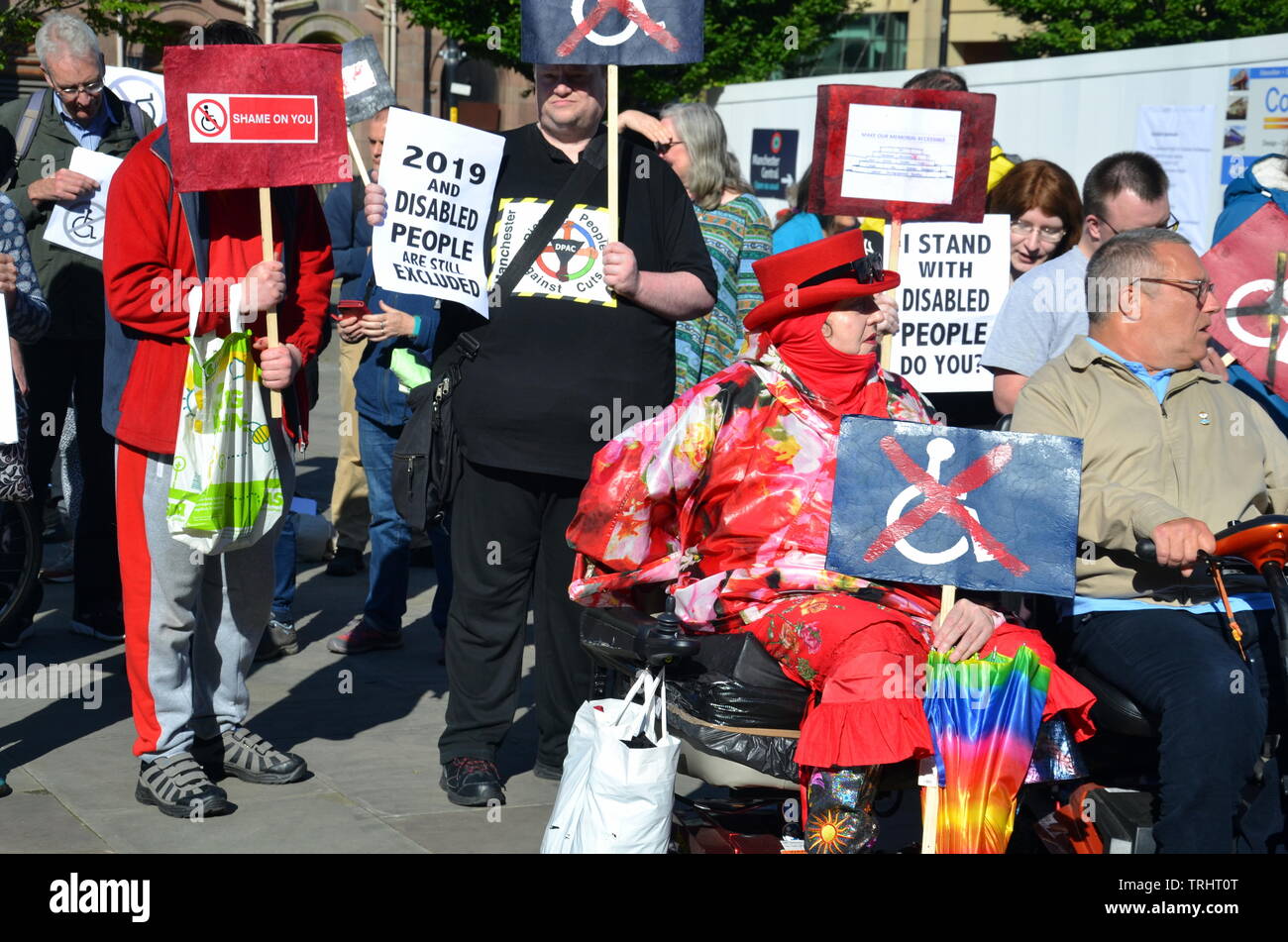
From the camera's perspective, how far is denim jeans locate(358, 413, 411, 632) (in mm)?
6648

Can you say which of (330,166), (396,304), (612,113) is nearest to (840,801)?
(612,113)

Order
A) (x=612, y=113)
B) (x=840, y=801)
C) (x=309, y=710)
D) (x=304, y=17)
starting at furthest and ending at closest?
(x=304, y=17) → (x=309, y=710) → (x=612, y=113) → (x=840, y=801)

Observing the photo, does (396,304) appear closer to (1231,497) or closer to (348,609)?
(348,609)

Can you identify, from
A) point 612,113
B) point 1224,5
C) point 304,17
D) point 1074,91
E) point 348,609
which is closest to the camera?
point 612,113

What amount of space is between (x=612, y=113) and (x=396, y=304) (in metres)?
1.97

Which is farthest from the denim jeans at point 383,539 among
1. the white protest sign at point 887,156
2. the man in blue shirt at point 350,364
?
the white protest sign at point 887,156

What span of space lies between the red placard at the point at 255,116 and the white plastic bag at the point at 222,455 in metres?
0.41

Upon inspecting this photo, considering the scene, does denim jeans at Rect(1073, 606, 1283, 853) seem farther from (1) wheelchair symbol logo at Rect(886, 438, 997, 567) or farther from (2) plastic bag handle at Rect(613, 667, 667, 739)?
(2) plastic bag handle at Rect(613, 667, 667, 739)

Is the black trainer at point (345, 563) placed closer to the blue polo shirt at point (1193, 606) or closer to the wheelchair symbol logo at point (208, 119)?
the wheelchair symbol logo at point (208, 119)

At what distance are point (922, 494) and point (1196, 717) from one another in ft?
2.74

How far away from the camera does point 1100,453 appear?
4.23m

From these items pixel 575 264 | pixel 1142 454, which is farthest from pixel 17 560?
pixel 1142 454

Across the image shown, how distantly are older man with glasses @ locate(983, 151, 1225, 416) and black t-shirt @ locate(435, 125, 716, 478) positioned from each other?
4.28 feet

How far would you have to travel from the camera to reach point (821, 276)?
13.8 ft
